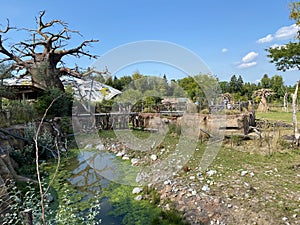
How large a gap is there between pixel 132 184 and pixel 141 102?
826 centimetres

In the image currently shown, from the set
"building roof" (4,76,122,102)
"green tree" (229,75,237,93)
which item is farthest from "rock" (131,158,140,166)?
"green tree" (229,75,237,93)

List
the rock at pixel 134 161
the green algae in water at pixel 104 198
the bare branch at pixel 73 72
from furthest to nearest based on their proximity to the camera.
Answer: the bare branch at pixel 73 72, the rock at pixel 134 161, the green algae in water at pixel 104 198

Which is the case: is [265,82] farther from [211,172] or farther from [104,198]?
[104,198]

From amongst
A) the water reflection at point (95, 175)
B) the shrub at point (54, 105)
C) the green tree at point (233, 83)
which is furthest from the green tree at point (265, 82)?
the water reflection at point (95, 175)

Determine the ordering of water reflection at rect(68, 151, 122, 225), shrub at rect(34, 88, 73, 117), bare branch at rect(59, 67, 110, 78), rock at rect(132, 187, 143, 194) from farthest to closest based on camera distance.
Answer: bare branch at rect(59, 67, 110, 78) < shrub at rect(34, 88, 73, 117) < rock at rect(132, 187, 143, 194) < water reflection at rect(68, 151, 122, 225)

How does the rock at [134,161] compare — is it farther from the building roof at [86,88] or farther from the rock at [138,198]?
the building roof at [86,88]

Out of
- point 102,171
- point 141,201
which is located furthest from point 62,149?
point 141,201

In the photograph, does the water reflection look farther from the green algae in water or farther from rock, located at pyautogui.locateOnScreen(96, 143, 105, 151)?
rock, located at pyautogui.locateOnScreen(96, 143, 105, 151)

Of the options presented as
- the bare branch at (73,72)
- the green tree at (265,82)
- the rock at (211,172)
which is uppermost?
the green tree at (265,82)

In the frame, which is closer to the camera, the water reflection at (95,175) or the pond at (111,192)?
the pond at (111,192)

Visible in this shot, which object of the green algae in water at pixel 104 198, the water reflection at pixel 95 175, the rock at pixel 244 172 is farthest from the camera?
the rock at pixel 244 172

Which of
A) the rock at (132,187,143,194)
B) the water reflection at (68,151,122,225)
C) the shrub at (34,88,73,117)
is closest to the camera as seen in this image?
the water reflection at (68,151,122,225)

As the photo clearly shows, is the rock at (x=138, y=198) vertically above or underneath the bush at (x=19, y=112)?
underneath

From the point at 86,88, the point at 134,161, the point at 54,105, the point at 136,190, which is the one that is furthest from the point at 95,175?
the point at 86,88
